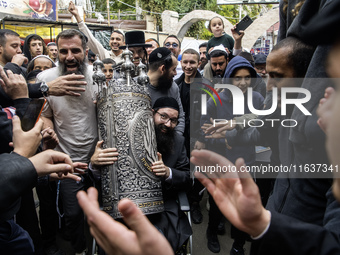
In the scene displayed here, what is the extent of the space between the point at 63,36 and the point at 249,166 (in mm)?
2461

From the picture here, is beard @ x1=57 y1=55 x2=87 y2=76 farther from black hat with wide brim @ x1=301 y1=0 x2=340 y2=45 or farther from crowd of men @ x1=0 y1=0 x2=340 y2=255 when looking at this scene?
black hat with wide brim @ x1=301 y1=0 x2=340 y2=45

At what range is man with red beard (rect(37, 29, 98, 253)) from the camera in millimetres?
2551

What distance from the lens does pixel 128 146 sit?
6.01 feet

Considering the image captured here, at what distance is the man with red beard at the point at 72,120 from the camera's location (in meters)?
2.55

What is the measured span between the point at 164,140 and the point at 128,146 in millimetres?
906

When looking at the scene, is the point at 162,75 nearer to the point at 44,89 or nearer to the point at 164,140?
the point at 164,140

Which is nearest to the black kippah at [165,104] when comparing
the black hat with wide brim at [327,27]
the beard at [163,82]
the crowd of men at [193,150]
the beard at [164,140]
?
the crowd of men at [193,150]

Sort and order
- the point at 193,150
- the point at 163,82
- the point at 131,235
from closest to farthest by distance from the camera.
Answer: the point at 131,235 → the point at 193,150 → the point at 163,82

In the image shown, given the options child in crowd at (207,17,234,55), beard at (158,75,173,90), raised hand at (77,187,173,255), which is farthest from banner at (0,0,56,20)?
raised hand at (77,187,173,255)

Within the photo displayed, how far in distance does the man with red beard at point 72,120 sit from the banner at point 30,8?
10.2 meters

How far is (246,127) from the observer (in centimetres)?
226

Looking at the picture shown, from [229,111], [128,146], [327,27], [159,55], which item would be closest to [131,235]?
[327,27]

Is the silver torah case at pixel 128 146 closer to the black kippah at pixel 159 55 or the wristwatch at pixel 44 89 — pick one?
the wristwatch at pixel 44 89

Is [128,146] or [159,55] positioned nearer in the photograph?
[128,146]
